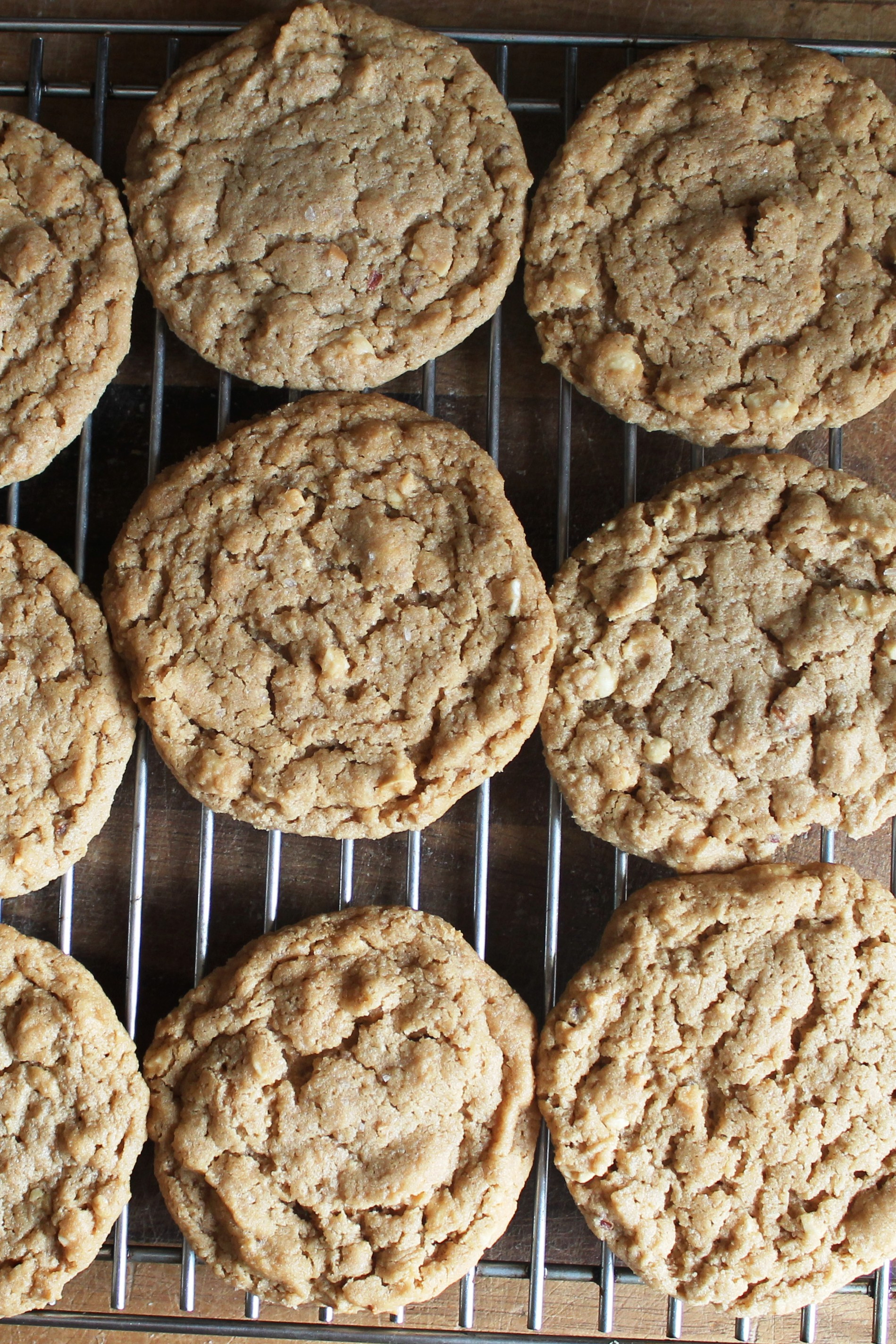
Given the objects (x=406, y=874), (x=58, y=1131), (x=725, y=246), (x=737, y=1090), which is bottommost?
(x=58, y=1131)

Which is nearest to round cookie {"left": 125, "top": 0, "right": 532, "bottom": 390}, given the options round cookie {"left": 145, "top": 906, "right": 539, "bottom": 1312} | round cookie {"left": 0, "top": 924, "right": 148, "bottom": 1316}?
round cookie {"left": 145, "top": 906, "right": 539, "bottom": 1312}

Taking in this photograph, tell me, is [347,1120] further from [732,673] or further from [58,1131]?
[732,673]

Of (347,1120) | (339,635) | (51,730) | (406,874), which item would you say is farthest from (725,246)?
(347,1120)

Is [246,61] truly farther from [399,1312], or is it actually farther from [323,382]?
[399,1312]

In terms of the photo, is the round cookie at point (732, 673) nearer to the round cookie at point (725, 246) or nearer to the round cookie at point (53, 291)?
Answer: the round cookie at point (725, 246)

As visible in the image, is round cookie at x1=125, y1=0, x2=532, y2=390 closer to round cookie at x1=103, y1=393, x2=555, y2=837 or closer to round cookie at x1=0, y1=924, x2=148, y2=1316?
round cookie at x1=103, y1=393, x2=555, y2=837

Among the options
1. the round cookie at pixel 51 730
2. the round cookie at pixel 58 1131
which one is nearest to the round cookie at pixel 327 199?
the round cookie at pixel 51 730
